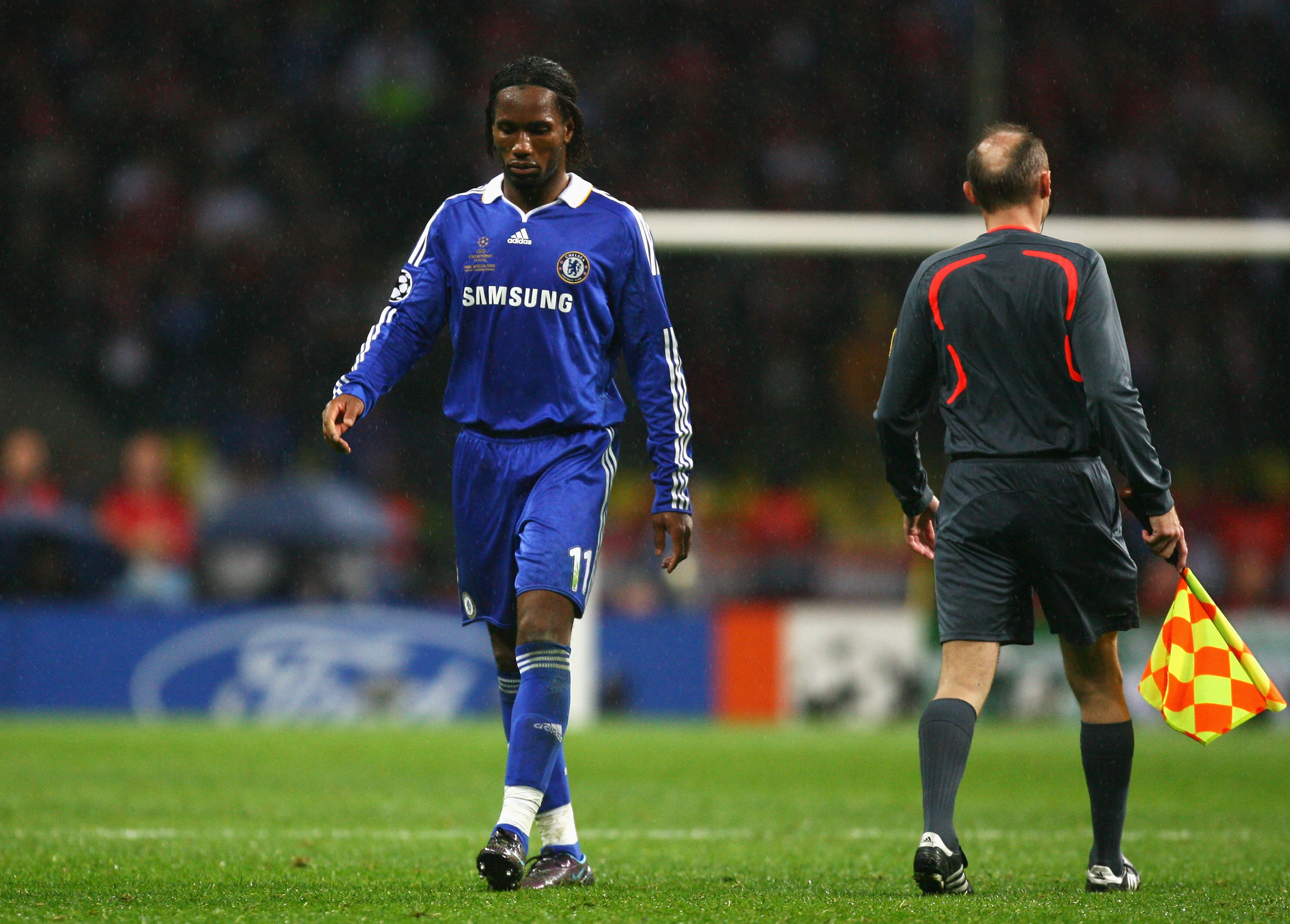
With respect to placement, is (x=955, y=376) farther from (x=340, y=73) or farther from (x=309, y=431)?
(x=340, y=73)

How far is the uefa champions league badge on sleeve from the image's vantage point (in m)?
4.31

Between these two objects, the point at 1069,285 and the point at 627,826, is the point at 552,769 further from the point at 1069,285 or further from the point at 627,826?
the point at 627,826

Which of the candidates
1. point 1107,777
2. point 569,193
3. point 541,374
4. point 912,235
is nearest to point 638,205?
point 912,235

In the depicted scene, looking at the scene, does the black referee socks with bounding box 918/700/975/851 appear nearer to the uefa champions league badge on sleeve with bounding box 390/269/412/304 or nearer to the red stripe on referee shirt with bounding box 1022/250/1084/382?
the red stripe on referee shirt with bounding box 1022/250/1084/382

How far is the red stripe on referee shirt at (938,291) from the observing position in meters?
4.02

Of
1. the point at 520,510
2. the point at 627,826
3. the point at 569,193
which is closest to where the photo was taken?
the point at 520,510

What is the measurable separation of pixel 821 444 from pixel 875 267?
94.3 inches

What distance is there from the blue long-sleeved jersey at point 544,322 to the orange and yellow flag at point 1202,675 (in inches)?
50.7

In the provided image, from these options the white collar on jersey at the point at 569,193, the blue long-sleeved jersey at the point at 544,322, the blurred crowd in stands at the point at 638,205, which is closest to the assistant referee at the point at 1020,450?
the blue long-sleeved jersey at the point at 544,322

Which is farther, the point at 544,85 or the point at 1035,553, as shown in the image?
the point at 544,85

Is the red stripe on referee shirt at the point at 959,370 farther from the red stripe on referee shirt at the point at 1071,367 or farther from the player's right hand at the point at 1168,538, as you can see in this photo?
the player's right hand at the point at 1168,538

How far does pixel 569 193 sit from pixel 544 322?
0.38 metres

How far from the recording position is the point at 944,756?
3865 millimetres

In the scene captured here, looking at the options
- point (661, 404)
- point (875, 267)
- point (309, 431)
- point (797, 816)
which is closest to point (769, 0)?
point (875, 267)
